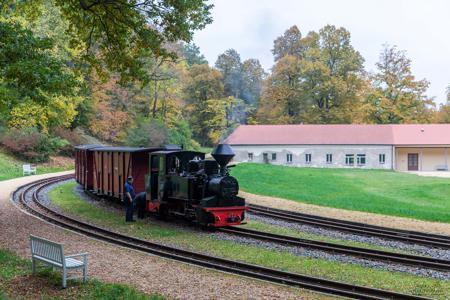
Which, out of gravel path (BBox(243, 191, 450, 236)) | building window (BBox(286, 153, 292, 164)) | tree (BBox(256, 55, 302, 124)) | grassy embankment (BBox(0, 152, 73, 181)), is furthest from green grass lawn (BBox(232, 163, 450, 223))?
tree (BBox(256, 55, 302, 124))

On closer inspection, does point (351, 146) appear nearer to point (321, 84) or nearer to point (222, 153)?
point (321, 84)

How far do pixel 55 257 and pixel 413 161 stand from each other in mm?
45801

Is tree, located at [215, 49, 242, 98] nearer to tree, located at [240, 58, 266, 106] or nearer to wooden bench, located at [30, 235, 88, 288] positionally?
tree, located at [240, 58, 266, 106]

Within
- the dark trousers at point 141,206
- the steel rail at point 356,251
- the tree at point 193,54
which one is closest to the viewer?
the steel rail at point 356,251

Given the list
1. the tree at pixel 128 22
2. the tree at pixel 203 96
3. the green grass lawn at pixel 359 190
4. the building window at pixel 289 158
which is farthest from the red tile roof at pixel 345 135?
the tree at pixel 128 22

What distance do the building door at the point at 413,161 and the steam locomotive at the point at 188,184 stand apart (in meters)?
36.2

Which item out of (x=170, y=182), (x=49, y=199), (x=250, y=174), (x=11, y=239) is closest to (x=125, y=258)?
(x=11, y=239)

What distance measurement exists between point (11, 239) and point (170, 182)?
549 cm

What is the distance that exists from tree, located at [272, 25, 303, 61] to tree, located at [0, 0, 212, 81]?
62.3 metres

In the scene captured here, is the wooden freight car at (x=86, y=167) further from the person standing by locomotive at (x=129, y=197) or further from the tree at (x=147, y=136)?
the tree at (x=147, y=136)

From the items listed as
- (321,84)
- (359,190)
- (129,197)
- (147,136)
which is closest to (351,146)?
(321,84)

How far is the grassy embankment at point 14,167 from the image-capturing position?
116 ft

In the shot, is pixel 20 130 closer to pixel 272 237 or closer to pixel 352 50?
pixel 272 237

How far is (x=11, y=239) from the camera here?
14.6 metres
